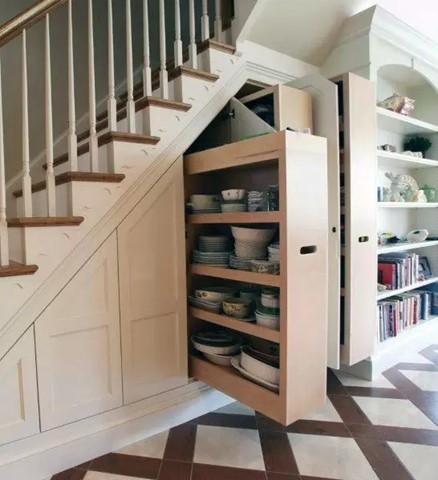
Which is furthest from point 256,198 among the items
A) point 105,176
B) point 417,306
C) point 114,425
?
point 417,306

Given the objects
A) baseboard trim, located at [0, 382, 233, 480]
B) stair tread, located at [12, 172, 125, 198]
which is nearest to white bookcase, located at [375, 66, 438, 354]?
baseboard trim, located at [0, 382, 233, 480]

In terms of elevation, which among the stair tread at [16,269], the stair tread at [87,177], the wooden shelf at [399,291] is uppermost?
the stair tread at [87,177]

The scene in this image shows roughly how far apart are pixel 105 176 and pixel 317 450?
1611mm

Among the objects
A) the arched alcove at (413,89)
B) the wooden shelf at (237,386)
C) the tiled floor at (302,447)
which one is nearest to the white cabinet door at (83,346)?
the tiled floor at (302,447)

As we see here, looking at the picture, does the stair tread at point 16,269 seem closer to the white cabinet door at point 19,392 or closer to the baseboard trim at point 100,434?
the white cabinet door at point 19,392

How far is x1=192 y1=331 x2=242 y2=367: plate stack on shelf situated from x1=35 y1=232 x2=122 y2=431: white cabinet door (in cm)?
46

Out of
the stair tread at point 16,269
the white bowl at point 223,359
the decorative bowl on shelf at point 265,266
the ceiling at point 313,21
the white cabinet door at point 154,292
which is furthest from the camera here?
the ceiling at point 313,21

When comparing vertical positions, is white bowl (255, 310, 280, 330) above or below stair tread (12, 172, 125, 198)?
below

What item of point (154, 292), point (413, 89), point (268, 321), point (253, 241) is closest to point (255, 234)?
point (253, 241)

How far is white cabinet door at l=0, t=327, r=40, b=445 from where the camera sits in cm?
145

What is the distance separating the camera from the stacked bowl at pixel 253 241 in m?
1.79

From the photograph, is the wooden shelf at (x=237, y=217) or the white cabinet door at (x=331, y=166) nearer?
the wooden shelf at (x=237, y=217)

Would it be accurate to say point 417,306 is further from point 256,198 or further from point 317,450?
point 256,198

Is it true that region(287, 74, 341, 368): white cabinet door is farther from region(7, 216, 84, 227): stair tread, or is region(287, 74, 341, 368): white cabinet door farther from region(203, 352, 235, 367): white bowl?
region(7, 216, 84, 227): stair tread
